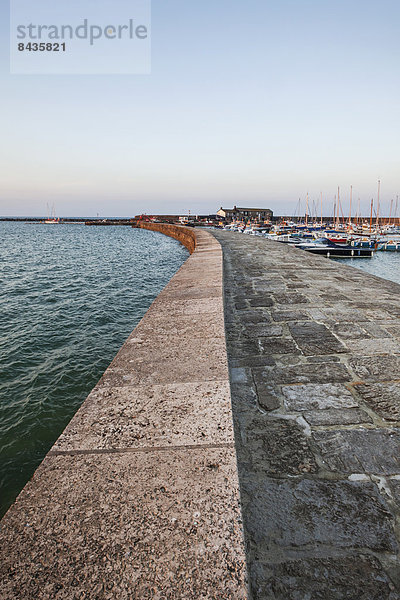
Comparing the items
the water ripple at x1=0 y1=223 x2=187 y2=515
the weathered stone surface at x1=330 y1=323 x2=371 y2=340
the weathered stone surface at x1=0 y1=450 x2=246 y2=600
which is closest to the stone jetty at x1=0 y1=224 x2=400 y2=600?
the weathered stone surface at x1=0 y1=450 x2=246 y2=600

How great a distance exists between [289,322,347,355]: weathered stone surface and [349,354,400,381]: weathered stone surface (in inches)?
8.8

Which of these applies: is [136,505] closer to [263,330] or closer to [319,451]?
[319,451]

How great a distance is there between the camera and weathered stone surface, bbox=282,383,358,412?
2055mm

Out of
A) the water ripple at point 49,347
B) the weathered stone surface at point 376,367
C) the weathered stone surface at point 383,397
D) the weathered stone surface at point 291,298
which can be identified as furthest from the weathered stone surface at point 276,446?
the weathered stone surface at point 291,298

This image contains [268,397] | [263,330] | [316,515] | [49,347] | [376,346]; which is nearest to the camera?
[316,515]

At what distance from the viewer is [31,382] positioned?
183 inches

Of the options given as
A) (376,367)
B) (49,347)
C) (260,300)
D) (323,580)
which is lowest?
(49,347)

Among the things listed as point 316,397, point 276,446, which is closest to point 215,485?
point 276,446

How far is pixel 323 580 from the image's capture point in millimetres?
1082

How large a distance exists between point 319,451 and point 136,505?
1049mm

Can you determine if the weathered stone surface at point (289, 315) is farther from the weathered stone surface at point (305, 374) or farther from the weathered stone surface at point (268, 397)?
the weathered stone surface at point (268, 397)

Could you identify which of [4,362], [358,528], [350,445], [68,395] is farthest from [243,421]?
[4,362]

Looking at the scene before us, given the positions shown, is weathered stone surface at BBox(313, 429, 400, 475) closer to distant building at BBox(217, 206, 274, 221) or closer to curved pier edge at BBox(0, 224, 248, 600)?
curved pier edge at BBox(0, 224, 248, 600)

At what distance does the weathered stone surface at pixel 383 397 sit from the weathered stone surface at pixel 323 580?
0.99 metres
